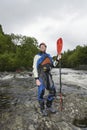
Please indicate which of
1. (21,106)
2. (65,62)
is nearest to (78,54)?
(65,62)

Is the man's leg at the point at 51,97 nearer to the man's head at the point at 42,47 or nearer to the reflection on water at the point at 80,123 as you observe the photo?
the reflection on water at the point at 80,123

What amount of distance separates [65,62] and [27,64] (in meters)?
97.6

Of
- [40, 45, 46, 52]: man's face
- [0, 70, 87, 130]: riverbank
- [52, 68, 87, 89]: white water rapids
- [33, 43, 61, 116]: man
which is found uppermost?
[40, 45, 46, 52]: man's face

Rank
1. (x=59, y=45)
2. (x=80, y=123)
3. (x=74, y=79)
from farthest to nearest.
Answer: (x=74, y=79), (x=59, y=45), (x=80, y=123)

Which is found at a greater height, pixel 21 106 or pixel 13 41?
pixel 13 41

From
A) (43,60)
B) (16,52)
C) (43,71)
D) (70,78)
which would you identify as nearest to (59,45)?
(43,60)

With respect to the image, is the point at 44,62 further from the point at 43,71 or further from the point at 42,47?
the point at 42,47

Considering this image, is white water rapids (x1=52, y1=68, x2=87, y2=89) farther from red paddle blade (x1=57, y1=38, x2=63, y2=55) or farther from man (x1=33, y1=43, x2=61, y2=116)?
man (x1=33, y1=43, x2=61, y2=116)

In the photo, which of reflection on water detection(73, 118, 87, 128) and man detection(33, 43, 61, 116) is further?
man detection(33, 43, 61, 116)

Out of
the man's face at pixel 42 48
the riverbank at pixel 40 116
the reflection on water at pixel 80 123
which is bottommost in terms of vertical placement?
the reflection on water at pixel 80 123

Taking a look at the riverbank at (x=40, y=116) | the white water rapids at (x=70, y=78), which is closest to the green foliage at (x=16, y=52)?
the white water rapids at (x=70, y=78)

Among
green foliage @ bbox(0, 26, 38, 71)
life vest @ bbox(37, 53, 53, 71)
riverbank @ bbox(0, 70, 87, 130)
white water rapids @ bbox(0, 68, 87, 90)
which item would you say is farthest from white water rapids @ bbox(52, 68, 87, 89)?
green foliage @ bbox(0, 26, 38, 71)

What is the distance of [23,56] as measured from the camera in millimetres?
72125

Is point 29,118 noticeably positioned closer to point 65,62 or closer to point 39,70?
point 39,70
